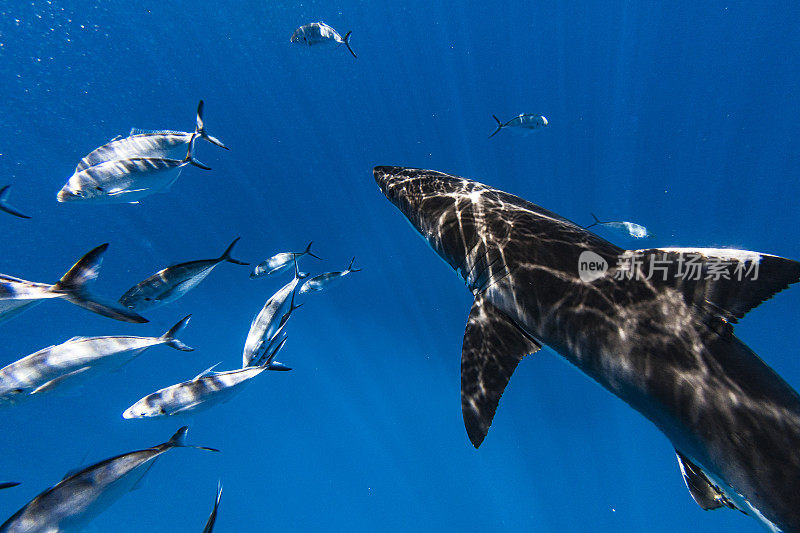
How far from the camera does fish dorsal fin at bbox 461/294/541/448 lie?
2.30 m

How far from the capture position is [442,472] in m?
19.4

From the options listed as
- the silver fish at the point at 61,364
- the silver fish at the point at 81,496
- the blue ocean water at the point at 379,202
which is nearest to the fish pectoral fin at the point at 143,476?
the silver fish at the point at 81,496

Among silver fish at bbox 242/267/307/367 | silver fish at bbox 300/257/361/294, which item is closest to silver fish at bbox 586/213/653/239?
silver fish at bbox 300/257/361/294

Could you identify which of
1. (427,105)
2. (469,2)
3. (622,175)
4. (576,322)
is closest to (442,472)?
(622,175)

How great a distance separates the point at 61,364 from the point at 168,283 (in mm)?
1098

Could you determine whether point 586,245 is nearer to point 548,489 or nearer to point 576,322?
point 576,322

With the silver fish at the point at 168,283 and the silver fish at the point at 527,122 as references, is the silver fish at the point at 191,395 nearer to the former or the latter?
the silver fish at the point at 168,283

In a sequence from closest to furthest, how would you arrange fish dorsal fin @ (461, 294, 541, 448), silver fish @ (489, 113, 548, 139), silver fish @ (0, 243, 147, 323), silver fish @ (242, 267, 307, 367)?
fish dorsal fin @ (461, 294, 541, 448) → silver fish @ (0, 243, 147, 323) → silver fish @ (242, 267, 307, 367) → silver fish @ (489, 113, 548, 139)

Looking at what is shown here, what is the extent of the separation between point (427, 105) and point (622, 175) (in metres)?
8.46

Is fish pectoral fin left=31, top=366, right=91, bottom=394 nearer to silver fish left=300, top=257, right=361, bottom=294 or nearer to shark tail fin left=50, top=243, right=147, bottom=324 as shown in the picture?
shark tail fin left=50, top=243, right=147, bottom=324

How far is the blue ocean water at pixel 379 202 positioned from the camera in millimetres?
11578

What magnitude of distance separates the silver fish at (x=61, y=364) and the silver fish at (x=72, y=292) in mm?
535

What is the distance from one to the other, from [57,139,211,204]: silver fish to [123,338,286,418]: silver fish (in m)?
2.17

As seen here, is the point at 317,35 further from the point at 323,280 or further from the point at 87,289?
the point at 87,289
